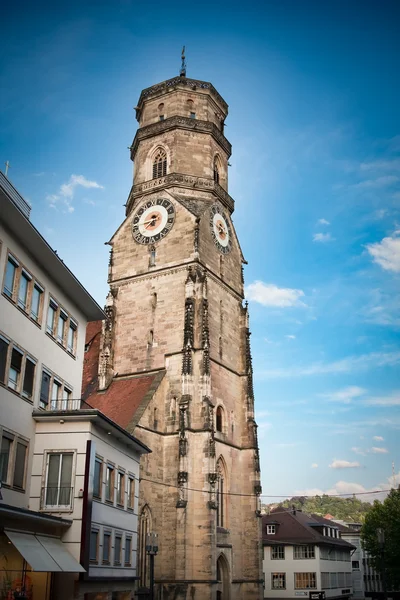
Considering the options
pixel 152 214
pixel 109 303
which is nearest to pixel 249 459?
pixel 109 303

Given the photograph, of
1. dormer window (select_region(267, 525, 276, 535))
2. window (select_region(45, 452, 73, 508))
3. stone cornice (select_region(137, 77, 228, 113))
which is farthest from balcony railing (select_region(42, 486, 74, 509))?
dormer window (select_region(267, 525, 276, 535))

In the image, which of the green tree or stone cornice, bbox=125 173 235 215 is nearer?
stone cornice, bbox=125 173 235 215

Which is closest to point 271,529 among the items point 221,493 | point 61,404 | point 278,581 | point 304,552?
point 304,552

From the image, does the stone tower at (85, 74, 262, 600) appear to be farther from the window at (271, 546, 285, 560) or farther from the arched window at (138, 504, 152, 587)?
the window at (271, 546, 285, 560)

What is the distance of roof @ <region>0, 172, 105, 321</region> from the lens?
1833 cm

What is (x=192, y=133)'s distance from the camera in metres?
46.2

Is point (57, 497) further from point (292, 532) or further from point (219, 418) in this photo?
point (292, 532)

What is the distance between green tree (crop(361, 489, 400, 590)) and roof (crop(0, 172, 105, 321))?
29186 mm

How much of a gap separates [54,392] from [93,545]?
5.21 metres

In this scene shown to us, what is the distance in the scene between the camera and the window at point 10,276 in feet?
62.1

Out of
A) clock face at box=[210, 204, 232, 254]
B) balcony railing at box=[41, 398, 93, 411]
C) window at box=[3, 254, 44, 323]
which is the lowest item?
balcony railing at box=[41, 398, 93, 411]

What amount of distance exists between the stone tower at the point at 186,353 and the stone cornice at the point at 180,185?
10 centimetres

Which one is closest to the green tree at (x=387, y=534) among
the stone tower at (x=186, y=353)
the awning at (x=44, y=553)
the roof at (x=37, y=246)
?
the stone tower at (x=186, y=353)

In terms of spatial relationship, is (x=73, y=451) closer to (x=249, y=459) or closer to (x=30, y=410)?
(x=30, y=410)
